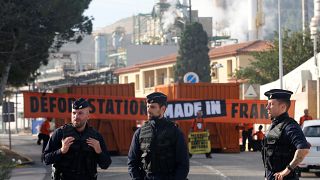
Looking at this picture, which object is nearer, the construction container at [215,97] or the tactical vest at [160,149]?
the tactical vest at [160,149]

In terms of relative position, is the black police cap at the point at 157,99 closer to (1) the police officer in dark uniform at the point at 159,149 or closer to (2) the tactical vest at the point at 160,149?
(1) the police officer in dark uniform at the point at 159,149

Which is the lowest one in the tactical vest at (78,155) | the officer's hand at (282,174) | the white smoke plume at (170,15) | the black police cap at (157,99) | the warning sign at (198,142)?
the warning sign at (198,142)

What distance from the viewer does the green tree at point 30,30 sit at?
32969 mm

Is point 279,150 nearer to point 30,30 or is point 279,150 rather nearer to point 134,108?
point 30,30

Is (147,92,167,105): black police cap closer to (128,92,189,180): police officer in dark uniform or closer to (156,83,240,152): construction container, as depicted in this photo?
(128,92,189,180): police officer in dark uniform

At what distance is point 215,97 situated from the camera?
3738cm

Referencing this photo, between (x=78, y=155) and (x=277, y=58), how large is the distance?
65195 mm

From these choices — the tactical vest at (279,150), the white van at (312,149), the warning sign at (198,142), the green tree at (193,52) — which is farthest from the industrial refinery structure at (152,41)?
the tactical vest at (279,150)

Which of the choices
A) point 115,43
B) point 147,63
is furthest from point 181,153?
point 115,43

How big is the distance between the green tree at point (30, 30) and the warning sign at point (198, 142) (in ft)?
23.8

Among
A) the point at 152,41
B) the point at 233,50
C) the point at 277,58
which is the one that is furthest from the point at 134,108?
the point at 152,41

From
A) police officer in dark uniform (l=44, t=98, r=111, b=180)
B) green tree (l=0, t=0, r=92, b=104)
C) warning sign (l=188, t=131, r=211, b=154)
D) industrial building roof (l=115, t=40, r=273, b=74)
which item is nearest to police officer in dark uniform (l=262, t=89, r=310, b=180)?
police officer in dark uniform (l=44, t=98, r=111, b=180)

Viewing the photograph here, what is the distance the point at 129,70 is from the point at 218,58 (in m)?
15.5

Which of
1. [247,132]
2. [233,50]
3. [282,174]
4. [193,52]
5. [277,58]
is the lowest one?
[247,132]
